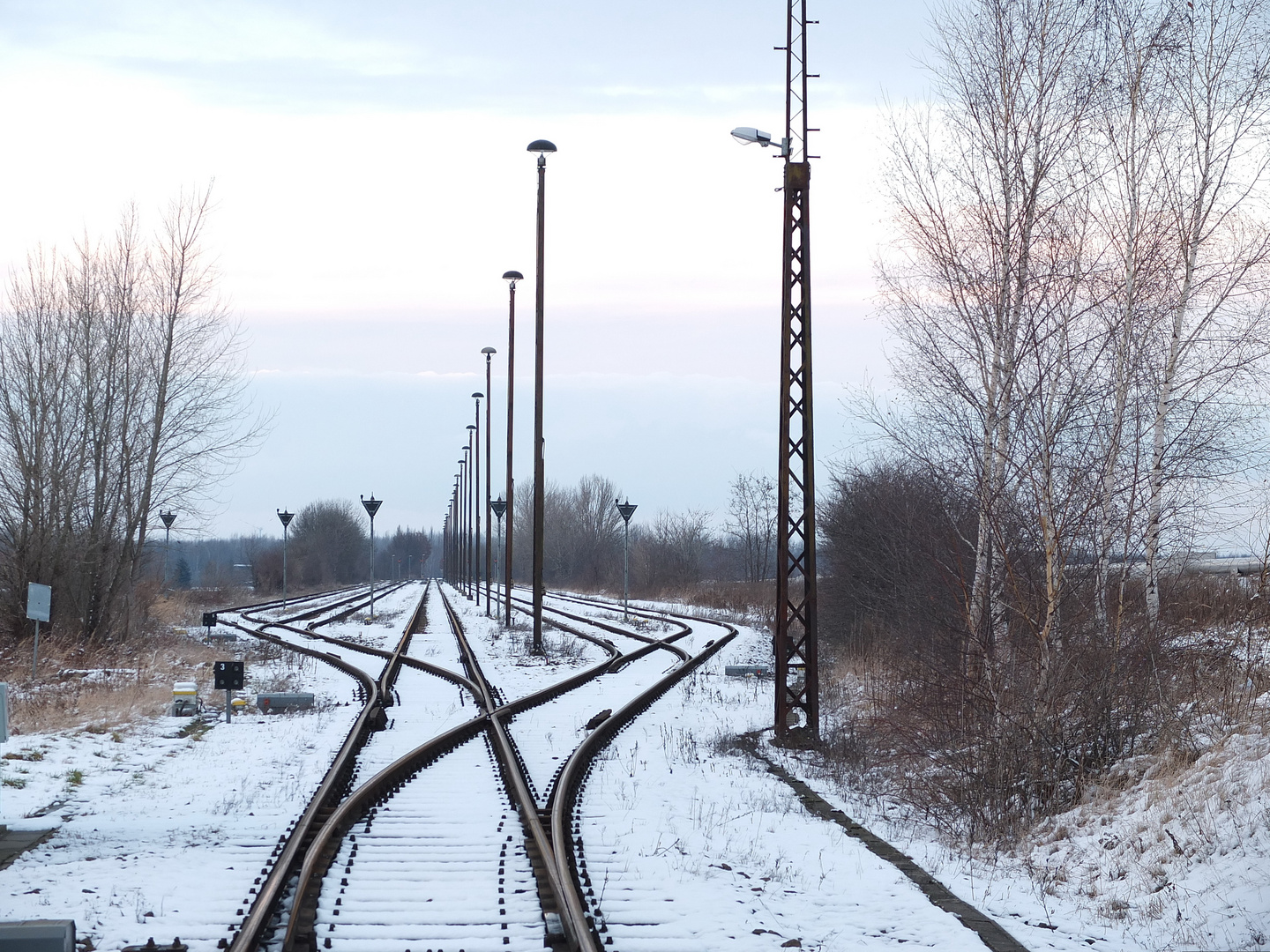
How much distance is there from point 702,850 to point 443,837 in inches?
71.9

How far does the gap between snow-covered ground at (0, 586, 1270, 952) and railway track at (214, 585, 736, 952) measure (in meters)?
0.12

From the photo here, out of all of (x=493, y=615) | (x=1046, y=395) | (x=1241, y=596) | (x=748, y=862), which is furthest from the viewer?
(x=493, y=615)

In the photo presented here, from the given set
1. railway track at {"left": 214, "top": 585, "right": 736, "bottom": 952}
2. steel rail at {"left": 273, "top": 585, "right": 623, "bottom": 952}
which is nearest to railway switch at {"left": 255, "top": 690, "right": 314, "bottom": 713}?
railway track at {"left": 214, "top": 585, "right": 736, "bottom": 952}

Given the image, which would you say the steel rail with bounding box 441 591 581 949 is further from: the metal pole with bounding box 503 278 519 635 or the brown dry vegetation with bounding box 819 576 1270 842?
the metal pole with bounding box 503 278 519 635

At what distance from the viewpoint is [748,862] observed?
762 cm

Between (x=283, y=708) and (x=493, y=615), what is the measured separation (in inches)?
1138

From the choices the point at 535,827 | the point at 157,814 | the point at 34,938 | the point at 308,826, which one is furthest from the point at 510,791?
the point at 34,938

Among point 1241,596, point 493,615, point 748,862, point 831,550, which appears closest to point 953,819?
point 748,862

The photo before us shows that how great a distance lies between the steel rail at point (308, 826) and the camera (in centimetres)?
567

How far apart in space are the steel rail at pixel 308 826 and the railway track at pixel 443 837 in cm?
2

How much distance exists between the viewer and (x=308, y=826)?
7789 millimetres

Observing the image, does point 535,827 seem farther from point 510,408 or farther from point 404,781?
point 510,408

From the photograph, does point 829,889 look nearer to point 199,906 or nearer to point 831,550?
point 199,906

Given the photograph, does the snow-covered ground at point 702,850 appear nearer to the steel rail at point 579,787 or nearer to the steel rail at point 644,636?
the steel rail at point 579,787
